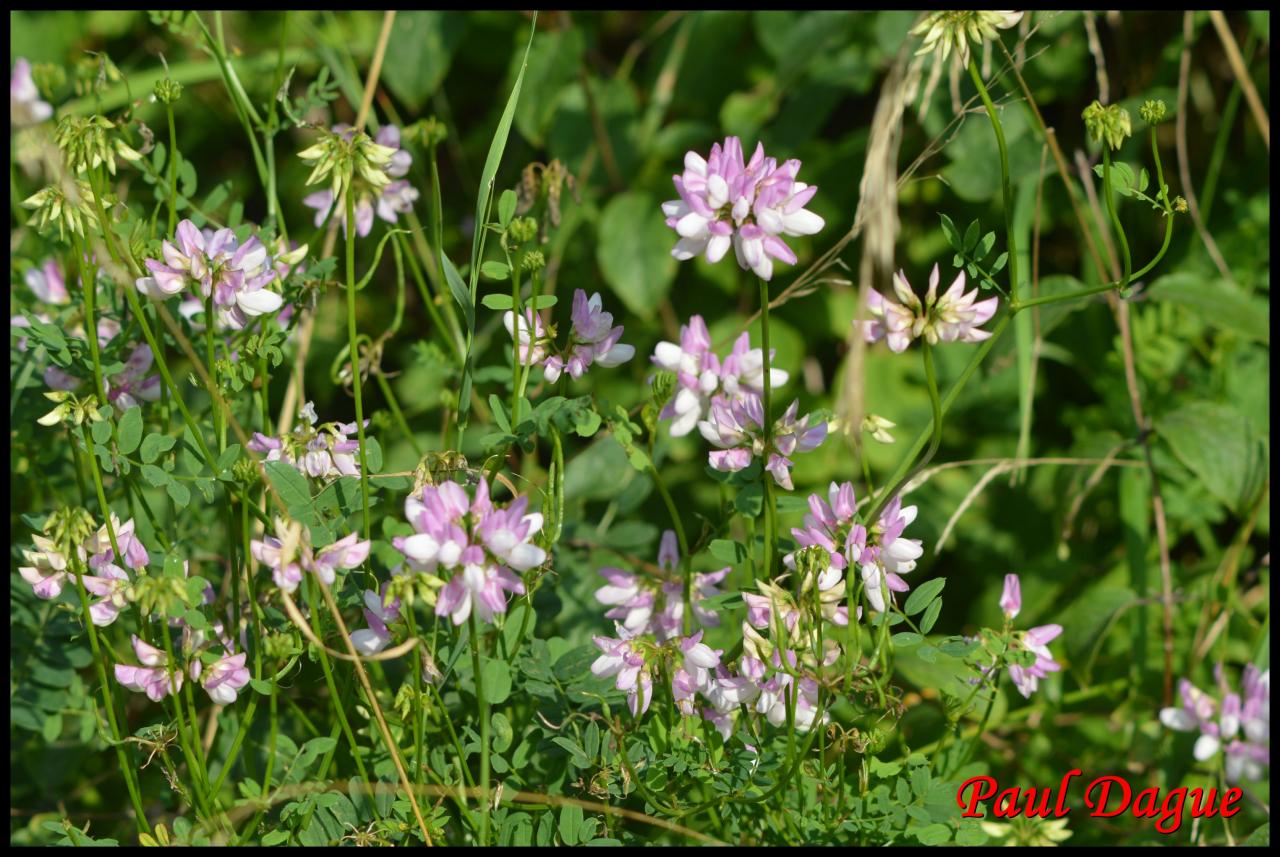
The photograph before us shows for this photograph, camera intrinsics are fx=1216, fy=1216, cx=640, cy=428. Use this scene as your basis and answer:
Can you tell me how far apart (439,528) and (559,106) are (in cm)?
138

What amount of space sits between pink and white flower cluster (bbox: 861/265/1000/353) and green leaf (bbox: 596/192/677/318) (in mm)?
919

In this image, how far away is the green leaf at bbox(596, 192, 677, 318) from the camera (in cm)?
196

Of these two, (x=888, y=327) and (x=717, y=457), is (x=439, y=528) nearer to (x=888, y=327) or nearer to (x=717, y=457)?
(x=717, y=457)

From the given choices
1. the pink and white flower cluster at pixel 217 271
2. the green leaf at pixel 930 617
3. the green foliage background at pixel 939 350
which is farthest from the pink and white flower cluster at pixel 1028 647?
the pink and white flower cluster at pixel 217 271

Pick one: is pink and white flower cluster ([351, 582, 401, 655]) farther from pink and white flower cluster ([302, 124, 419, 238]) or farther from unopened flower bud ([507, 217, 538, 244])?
pink and white flower cluster ([302, 124, 419, 238])

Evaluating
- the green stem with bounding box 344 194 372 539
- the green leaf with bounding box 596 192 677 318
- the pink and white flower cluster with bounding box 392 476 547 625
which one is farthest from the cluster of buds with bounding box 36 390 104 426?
the green leaf with bounding box 596 192 677 318

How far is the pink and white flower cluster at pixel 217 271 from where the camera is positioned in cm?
105

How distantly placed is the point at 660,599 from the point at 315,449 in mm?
351

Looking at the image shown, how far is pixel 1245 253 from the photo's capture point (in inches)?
77.0

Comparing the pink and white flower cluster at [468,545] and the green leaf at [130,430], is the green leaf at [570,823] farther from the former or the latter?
the green leaf at [130,430]

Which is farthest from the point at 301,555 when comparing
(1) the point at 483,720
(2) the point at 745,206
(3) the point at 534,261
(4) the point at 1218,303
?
(4) the point at 1218,303

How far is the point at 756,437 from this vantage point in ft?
3.56

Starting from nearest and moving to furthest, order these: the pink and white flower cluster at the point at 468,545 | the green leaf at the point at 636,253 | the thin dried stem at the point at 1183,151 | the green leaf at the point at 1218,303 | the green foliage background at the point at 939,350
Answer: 1. the pink and white flower cluster at the point at 468,545
2. the green foliage background at the point at 939,350
3. the green leaf at the point at 1218,303
4. the thin dried stem at the point at 1183,151
5. the green leaf at the point at 636,253
